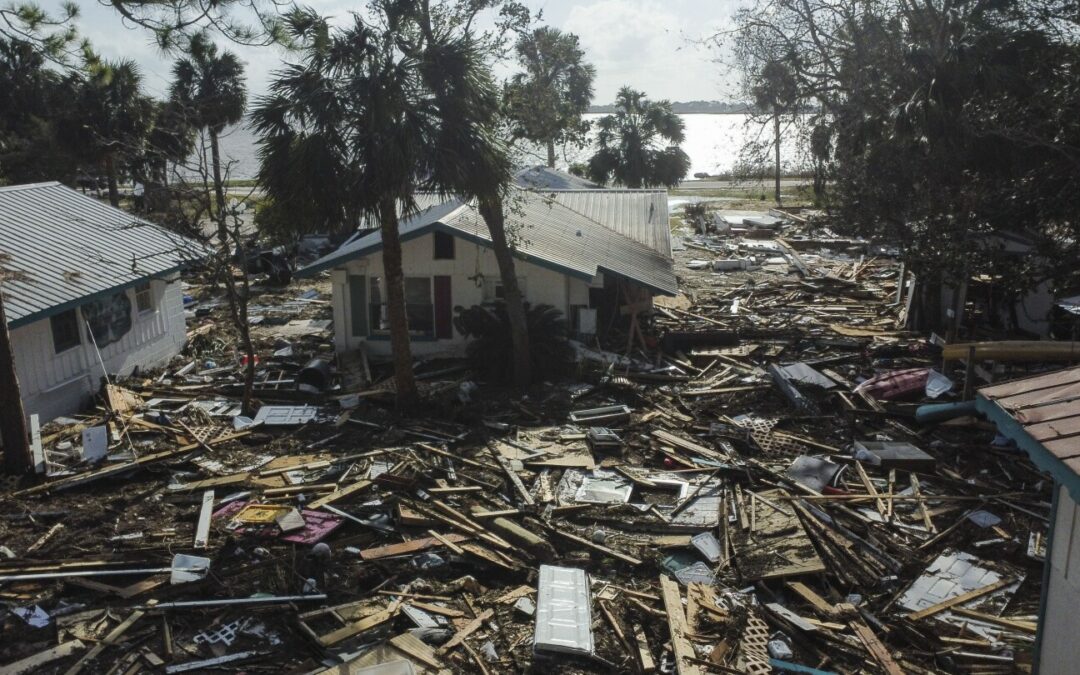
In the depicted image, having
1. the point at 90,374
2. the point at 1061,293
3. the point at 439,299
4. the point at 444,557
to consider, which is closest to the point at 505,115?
the point at 439,299

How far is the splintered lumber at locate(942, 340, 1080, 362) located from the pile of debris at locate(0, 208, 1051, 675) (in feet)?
3.94

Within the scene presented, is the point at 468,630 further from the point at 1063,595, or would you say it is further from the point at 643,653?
the point at 1063,595

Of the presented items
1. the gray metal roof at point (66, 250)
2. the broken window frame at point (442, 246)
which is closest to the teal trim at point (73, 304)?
the gray metal roof at point (66, 250)

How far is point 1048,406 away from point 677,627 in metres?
4.70

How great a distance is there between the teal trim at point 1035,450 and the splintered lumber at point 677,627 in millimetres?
3930

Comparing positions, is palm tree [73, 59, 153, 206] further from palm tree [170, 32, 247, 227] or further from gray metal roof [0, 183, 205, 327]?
gray metal roof [0, 183, 205, 327]

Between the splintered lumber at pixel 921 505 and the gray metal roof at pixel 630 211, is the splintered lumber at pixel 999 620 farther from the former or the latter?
the gray metal roof at pixel 630 211

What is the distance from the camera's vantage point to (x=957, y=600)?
10023 millimetres

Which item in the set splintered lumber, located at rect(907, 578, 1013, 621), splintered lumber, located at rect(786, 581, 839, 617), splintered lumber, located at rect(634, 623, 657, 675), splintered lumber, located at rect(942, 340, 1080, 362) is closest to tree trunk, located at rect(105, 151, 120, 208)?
splintered lumber, located at rect(942, 340, 1080, 362)

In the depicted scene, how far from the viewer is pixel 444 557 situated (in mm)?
11102

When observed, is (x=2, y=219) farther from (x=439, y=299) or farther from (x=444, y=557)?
(x=444, y=557)

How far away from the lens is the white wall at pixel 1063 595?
6.08 metres

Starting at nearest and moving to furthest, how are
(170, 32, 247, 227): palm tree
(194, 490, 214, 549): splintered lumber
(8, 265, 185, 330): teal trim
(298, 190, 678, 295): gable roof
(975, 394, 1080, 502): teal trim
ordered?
(975, 394, 1080, 502): teal trim < (194, 490, 214, 549): splintered lumber < (8, 265, 185, 330): teal trim < (298, 190, 678, 295): gable roof < (170, 32, 247, 227): palm tree

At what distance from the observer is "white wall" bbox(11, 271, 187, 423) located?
647 inches
